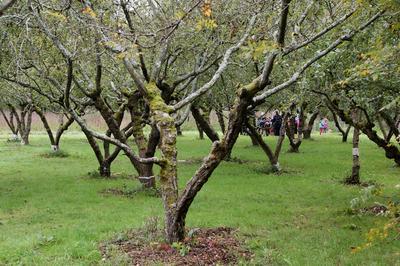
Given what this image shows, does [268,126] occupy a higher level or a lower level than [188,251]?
higher

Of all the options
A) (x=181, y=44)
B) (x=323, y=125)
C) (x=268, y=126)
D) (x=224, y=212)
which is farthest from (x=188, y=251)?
(x=323, y=125)

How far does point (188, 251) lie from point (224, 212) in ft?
12.1

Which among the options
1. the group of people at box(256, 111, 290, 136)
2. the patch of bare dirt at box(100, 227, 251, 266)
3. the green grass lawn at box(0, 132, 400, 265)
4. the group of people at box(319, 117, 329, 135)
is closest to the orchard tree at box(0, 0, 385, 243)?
the patch of bare dirt at box(100, 227, 251, 266)

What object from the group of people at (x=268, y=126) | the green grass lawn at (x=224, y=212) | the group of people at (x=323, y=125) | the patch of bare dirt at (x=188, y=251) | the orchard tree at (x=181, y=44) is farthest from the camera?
the group of people at (x=323, y=125)

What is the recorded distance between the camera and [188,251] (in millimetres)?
7672

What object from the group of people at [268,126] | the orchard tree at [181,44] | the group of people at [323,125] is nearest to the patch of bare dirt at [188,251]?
the orchard tree at [181,44]

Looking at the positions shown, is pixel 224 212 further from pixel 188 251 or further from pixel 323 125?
pixel 323 125

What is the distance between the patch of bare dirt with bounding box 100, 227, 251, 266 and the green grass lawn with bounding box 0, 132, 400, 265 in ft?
1.16

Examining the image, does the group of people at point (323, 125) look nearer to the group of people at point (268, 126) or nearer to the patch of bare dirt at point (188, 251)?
the group of people at point (268, 126)

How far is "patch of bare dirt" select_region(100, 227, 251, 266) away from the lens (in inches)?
290

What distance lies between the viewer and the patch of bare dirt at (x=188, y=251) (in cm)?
736

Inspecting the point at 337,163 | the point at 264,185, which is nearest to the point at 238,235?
the point at 264,185

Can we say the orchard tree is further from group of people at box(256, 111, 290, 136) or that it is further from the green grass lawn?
group of people at box(256, 111, 290, 136)

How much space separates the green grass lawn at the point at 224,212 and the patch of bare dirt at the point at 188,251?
0.35 m
